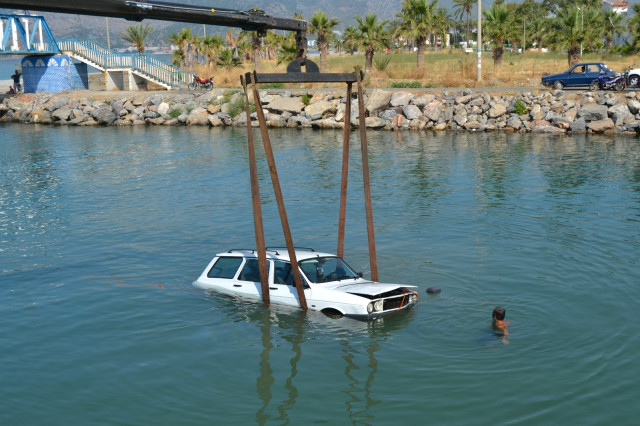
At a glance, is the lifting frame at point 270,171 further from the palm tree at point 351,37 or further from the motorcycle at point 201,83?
the palm tree at point 351,37

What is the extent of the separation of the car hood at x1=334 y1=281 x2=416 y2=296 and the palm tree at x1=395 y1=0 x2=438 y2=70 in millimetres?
48482

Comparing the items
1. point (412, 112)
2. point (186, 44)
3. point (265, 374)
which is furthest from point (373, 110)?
point (186, 44)

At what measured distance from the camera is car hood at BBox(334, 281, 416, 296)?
46.8ft

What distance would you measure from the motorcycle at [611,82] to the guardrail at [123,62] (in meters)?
35.5

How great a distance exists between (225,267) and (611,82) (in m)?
38.3

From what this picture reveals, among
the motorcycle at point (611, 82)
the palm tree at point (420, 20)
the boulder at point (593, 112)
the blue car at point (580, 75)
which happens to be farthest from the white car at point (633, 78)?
the palm tree at point (420, 20)

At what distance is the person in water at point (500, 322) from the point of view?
13688 millimetres

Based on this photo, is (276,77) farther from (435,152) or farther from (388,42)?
(388,42)

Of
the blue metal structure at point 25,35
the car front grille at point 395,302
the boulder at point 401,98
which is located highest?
the blue metal structure at point 25,35

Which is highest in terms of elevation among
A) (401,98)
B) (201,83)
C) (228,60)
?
(228,60)

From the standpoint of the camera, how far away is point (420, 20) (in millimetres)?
62125

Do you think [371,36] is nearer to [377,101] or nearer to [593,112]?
[377,101]

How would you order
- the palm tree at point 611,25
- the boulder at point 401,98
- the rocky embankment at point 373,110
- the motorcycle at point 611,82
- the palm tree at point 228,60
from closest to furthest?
the rocky embankment at point 373,110, the motorcycle at point 611,82, the boulder at point 401,98, the palm tree at point 228,60, the palm tree at point 611,25

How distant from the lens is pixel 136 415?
11.5 metres
